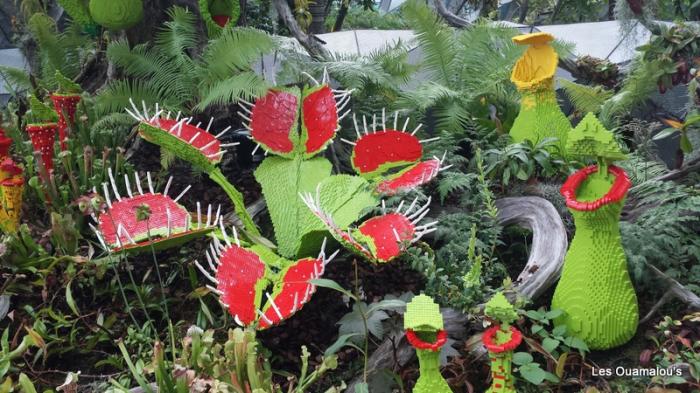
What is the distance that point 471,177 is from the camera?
Result: 2953 mm

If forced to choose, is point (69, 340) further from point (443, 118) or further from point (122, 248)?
point (443, 118)

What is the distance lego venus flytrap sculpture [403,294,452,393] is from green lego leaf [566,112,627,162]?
81cm

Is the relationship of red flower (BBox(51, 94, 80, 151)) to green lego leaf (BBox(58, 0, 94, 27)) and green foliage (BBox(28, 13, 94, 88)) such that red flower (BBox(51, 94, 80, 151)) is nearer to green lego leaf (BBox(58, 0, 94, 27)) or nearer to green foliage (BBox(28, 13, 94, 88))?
green lego leaf (BBox(58, 0, 94, 27))

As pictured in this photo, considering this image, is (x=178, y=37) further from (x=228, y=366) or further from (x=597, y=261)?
(x=597, y=261)

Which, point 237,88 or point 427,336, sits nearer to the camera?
point 427,336

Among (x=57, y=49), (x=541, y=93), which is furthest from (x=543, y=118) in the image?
(x=57, y=49)

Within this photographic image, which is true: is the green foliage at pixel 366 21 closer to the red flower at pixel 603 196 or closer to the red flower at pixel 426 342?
the red flower at pixel 603 196

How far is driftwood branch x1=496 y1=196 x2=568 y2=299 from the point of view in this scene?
2.38 metres

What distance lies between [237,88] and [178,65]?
2.10 ft

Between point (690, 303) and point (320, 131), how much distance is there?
169 cm

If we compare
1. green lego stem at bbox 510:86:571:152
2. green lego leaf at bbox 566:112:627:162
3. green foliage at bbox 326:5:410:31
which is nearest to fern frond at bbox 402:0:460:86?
green lego stem at bbox 510:86:571:152

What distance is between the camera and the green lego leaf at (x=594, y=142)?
81.4 inches

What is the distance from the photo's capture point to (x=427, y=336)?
179 centimetres

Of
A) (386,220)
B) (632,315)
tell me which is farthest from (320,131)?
(632,315)
